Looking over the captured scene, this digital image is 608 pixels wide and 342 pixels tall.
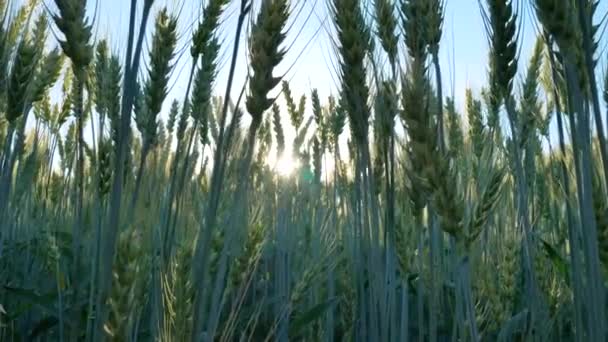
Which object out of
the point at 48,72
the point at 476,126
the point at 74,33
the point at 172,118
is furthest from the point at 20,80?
the point at 172,118

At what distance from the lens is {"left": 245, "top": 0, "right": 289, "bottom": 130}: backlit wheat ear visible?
141cm

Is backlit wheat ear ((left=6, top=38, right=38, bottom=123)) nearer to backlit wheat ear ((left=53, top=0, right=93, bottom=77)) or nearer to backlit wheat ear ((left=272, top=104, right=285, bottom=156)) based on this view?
backlit wheat ear ((left=53, top=0, right=93, bottom=77))

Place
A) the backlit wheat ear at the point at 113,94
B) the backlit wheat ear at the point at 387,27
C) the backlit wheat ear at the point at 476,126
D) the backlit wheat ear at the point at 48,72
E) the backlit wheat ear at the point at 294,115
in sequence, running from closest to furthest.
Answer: the backlit wheat ear at the point at 387,27 < the backlit wheat ear at the point at 113,94 < the backlit wheat ear at the point at 48,72 < the backlit wheat ear at the point at 476,126 < the backlit wheat ear at the point at 294,115

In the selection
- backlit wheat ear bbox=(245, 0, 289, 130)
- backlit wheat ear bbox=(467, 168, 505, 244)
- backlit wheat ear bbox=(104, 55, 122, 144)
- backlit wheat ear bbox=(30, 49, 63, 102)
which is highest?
backlit wheat ear bbox=(30, 49, 63, 102)

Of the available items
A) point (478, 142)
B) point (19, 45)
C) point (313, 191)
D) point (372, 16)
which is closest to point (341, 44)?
point (372, 16)

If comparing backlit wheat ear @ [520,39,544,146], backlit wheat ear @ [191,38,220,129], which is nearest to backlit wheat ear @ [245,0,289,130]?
backlit wheat ear @ [191,38,220,129]

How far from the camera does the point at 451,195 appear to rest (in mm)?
1444

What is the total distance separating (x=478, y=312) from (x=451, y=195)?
0.77 metres

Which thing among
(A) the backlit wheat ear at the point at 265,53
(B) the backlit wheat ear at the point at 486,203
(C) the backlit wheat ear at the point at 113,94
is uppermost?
(C) the backlit wheat ear at the point at 113,94

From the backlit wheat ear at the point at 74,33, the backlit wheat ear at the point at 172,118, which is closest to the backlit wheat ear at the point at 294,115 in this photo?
the backlit wheat ear at the point at 172,118

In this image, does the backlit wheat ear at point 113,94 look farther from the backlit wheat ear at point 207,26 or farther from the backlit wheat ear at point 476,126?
the backlit wheat ear at point 476,126

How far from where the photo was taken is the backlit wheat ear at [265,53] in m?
1.41

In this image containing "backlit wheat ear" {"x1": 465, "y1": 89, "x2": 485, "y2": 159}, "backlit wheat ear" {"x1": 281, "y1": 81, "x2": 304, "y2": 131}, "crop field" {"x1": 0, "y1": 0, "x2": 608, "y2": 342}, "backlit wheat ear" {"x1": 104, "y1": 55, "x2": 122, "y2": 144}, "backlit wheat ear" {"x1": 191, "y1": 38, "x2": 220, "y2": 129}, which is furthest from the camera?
"backlit wheat ear" {"x1": 281, "y1": 81, "x2": 304, "y2": 131}

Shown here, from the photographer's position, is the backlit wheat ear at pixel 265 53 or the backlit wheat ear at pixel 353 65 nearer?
the backlit wheat ear at pixel 265 53
